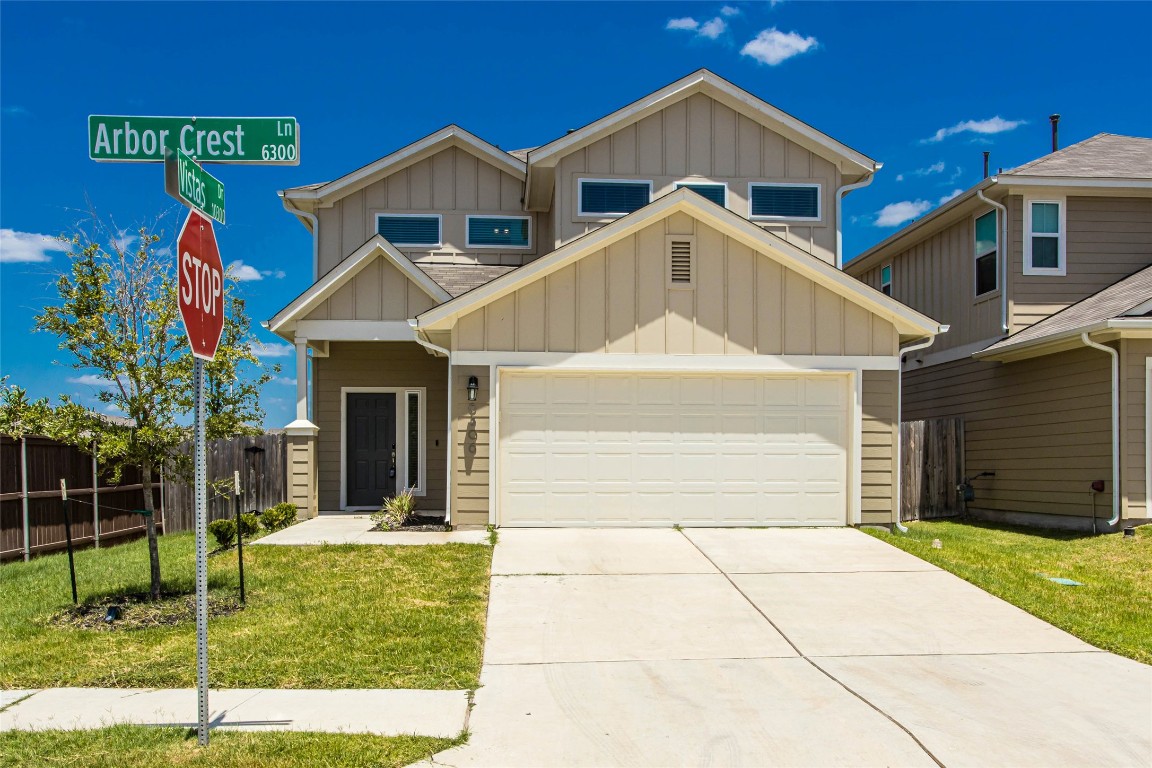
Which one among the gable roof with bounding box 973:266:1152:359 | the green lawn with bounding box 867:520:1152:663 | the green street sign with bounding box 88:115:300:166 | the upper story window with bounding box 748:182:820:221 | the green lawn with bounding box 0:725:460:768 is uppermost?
the upper story window with bounding box 748:182:820:221

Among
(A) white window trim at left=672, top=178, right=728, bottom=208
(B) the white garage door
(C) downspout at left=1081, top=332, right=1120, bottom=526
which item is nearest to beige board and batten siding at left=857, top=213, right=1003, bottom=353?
(C) downspout at left=1081, top=332, right=1120, bottom=526

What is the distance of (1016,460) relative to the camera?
15594 mm

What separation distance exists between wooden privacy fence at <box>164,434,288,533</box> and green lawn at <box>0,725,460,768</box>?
11.2 meters

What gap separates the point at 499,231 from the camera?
1645 centimetres

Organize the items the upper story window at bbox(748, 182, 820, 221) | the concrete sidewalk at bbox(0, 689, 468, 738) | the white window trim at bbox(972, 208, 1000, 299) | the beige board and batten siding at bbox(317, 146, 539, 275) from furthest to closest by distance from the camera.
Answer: the beige board and batten siding at bbox(317, 146, 539, 275), the white window trim at bbox(972, 208, 1000, 299), the upper story window at bbox(748, 182, 820, 221), the concrete sidewalk at bbox(0, 689, 468, 738)

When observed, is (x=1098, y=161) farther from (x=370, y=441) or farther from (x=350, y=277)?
(x=370, y=441)

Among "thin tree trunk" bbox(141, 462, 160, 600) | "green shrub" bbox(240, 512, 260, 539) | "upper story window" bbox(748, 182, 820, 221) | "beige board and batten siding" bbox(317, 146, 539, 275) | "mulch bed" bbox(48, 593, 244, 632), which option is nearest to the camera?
"mulch bed" bbox(48, 593, 244, 632)

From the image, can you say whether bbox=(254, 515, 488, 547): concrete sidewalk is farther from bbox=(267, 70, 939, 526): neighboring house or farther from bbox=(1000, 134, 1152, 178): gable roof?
bbox=(1000, 134, 1152, 178): gable roof

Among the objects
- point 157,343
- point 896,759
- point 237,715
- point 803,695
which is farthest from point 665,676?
point 157,343

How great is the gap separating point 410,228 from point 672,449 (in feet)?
22.7

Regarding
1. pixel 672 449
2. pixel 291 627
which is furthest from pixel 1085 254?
pixel 291 627

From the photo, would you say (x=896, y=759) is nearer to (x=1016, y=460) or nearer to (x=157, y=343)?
(x=157, y=343)

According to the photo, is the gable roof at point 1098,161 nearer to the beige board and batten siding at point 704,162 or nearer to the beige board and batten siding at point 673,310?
the beige board and batten siding at point 704,162

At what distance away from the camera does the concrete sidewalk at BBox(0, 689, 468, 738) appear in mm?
5270
